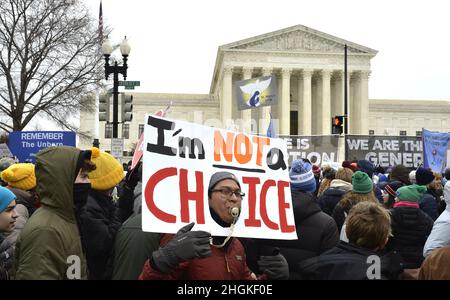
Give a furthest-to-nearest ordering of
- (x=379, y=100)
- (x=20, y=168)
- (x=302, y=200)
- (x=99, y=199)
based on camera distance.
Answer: (x=379, y=100) < (x=20, y=168) < (x=302, y=200) < (x=99, y=199)

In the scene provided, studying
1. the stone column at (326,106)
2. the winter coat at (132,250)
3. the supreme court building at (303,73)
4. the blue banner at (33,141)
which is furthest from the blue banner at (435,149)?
the stone column at (326,106)

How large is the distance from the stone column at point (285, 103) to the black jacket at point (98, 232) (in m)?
62.0

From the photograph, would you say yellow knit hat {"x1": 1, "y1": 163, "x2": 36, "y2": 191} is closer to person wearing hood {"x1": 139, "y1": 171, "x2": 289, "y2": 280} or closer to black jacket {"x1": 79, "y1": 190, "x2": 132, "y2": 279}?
black jacket {"x1": 79, "y1": 190, "x2": 132, "y2": 279}

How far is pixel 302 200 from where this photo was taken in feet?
14.3

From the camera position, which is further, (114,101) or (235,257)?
(114,101)

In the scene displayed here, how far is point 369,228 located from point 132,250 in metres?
Result: 1.47

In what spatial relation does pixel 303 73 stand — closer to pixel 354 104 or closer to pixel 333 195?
pixel 354 104

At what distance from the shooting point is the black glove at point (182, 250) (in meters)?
2.68

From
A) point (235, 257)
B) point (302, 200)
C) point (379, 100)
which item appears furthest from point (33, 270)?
point (379, 100)

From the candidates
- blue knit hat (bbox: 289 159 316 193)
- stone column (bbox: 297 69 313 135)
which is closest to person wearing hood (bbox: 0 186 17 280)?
blue knit hat (bbox: 289 159 316 193)

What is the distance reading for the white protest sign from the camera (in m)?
2.92

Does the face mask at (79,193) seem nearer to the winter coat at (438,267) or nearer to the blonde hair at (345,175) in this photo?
the winter coat at (438,267)

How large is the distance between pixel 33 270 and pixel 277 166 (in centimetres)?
160
